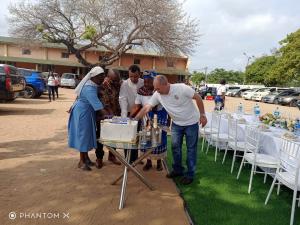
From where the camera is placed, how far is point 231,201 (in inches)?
178

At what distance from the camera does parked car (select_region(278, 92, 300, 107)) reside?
2853cm

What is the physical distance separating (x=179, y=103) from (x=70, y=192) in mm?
2058

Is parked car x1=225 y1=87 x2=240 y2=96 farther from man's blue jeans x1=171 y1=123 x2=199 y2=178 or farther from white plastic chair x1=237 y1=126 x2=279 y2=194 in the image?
man's blue jeans x1=171 y1=123 x2=199 y2=178

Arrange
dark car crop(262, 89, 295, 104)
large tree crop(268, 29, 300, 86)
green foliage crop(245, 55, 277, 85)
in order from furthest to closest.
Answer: green foliage crop(245, 55, 277, 85), large tree crop(268, 29, 300, 86), dark car crop(262, 89, 295, 104)

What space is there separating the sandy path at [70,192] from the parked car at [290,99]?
26.0 meters

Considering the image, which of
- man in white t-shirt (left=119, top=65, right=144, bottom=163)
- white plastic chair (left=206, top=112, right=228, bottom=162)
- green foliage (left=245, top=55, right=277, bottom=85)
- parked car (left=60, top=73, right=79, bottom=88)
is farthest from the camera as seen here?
green foliage (left=245, top=55, right=277, bottom=85)

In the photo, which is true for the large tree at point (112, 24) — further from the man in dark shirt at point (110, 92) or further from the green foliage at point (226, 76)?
the green foliage at point (226, 76)

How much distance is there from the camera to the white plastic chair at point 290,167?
3775 millimetres

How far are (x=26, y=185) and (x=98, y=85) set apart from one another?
6.21ft

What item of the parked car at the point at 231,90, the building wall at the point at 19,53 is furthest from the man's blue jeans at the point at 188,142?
the parked car at the point at 231,90

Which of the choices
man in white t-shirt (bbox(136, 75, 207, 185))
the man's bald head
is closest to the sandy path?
man in white t-shirt (bbox(136, 75, 207, 185))

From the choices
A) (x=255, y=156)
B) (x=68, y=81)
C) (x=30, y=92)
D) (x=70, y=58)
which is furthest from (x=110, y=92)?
(x=70, y=58)

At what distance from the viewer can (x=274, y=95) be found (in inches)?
1233

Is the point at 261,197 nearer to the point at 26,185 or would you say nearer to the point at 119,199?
the point at 119,199
